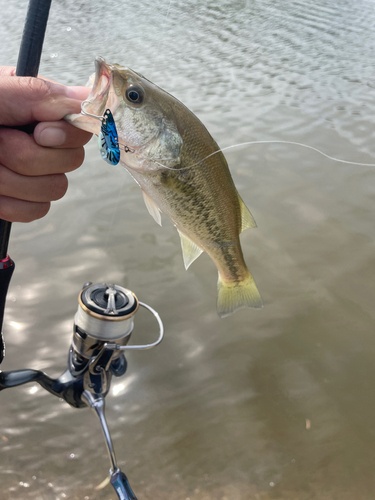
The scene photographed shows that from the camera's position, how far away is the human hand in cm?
113

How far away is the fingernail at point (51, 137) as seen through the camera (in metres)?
1.14

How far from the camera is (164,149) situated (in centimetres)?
124

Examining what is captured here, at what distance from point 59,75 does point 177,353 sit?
16.8ft

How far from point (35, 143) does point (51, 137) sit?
7 centimetres

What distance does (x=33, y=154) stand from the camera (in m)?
1.20

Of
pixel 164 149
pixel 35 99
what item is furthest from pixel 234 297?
pixel 35 99

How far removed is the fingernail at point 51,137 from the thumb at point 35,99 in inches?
1.3

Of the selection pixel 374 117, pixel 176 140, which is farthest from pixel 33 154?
pixel 374 117

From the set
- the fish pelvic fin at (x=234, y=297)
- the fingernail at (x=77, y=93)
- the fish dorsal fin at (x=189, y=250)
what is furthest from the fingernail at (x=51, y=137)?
the fish pelvic fin at (x=234, y=297)

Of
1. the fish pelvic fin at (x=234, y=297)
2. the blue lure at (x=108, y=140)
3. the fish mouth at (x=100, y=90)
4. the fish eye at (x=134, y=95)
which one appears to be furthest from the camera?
the fish pelvic fin at (x=234, y=297)

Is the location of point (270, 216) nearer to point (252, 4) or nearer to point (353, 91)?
point (353, 91)

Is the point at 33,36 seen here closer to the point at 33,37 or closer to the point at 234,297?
the point at 33,37

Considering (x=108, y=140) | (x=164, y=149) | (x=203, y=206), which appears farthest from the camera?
(x=203, y=206)

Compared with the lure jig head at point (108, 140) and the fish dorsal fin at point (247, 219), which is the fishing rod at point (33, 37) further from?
the fish dorsal fin at point (247, 219)
